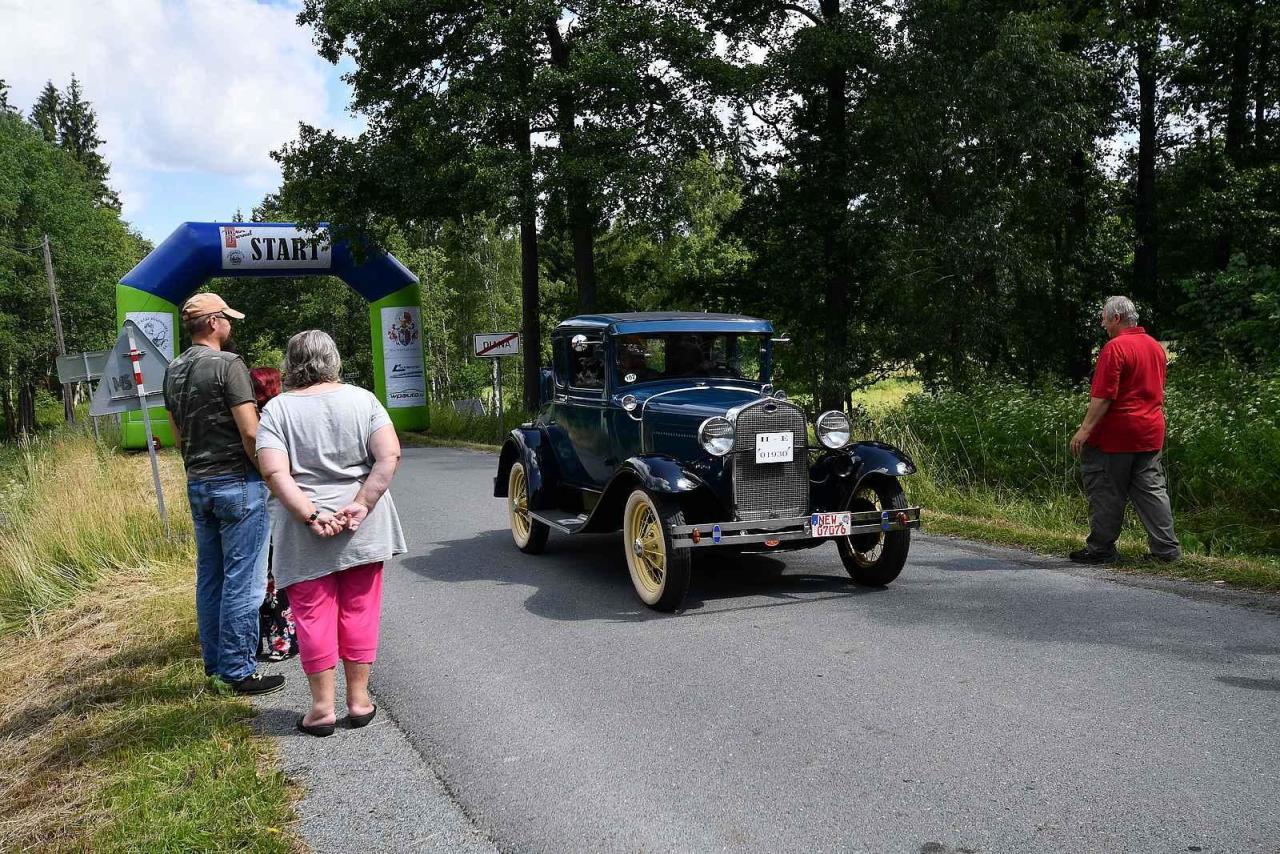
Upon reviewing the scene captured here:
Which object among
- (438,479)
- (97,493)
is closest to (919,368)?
(438,479)

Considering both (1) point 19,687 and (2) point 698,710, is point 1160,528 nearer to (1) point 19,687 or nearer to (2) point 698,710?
(2) point 698,710

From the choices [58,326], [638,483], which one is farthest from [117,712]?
[58,326]

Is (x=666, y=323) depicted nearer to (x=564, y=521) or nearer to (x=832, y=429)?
(x=832, y=429)

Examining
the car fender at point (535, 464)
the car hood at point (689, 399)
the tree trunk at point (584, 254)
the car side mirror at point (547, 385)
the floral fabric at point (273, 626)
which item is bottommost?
the floral fabric at point (273, 626)

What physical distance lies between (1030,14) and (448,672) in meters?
18.5

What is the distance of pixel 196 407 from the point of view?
4.87 meters

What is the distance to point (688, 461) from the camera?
6.77 meters

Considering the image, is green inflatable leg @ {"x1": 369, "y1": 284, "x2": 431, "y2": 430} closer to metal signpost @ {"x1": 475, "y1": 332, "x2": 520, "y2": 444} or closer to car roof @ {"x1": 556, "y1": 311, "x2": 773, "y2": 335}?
metal signpost @ {"x1": 475, "y1": 332, "x2": 520, "y2": 444}

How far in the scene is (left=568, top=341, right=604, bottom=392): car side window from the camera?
7746 millimetres

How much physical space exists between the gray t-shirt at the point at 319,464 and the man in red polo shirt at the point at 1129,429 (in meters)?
5.12

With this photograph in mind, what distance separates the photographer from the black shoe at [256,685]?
502cm

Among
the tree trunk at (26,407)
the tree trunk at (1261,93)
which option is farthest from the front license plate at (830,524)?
the tree trunk at (26,407)

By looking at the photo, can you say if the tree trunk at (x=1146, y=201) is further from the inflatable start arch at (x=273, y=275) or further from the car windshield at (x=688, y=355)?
the inflatable start arch at (x=273, y=275)

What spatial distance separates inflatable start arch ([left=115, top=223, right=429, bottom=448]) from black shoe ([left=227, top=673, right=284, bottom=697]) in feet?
49.8
